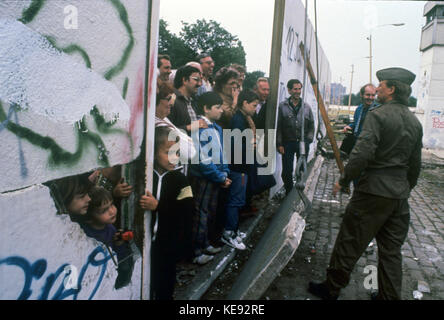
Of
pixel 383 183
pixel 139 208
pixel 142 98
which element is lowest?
pixel 139 208

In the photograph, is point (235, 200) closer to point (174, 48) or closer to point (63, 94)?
point (63, 94)

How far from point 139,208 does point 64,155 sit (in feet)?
2.68

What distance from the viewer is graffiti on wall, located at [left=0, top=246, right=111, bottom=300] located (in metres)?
1.43

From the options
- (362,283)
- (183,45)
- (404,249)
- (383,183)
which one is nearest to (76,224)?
(383,183)

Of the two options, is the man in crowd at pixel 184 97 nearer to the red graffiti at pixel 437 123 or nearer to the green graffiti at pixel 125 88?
the green graffiti at pixel 125 88

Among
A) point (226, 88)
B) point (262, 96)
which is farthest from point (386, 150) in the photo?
point (262, 96)

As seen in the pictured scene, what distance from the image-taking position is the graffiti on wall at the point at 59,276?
1429 mm

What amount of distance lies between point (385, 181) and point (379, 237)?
494 millimetres

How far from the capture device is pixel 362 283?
332 cm

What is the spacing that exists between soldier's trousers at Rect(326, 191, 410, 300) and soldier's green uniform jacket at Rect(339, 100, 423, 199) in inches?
4.1

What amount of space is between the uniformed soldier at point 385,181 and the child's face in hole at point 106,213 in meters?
1.88

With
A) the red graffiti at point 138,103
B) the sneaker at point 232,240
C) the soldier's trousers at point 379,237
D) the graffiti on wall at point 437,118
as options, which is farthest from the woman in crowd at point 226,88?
the graffiti on wall at point 437,118

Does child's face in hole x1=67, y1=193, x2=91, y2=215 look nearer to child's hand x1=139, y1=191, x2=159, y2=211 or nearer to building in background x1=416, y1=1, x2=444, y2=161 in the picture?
child's hand x1=139, y1=191, x2=159, y2=211

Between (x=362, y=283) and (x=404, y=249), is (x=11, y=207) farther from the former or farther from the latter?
(x=404, y=249)
